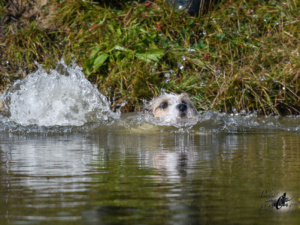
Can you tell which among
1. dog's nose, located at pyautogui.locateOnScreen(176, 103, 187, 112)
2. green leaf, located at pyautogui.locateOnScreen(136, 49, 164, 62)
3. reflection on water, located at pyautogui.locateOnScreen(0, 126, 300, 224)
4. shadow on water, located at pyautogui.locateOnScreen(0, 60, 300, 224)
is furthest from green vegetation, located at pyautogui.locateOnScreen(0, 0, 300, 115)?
reflection on water, located at pyautogui.locateOnScreen(0, 126, 300, 224)

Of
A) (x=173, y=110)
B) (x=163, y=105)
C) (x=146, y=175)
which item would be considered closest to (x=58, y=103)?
(x=163, y=105)

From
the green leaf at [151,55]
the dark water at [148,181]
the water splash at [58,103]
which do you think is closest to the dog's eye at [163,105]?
the water splash at [58,103]

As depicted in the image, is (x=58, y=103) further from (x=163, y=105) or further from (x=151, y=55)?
(x=151, y=55)

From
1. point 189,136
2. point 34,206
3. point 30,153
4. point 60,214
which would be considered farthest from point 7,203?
point 189,136

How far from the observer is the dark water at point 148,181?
2.12 metres

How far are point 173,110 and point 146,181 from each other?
3939mm

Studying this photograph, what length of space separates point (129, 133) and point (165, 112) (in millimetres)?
1065

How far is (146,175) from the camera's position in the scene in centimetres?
302

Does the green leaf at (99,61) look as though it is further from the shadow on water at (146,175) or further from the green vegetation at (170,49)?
the shadow on water at (146,175)

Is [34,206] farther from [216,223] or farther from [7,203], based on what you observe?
[216,223]

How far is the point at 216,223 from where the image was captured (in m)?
1.96

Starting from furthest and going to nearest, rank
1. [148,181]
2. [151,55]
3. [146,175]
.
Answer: [151,55] < [146,175] < [148,181]

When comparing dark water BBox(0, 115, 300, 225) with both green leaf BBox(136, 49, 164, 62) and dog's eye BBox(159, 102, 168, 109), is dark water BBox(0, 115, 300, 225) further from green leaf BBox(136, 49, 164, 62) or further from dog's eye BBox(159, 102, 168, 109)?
green leaf BBox(136, 49, 164, 62)

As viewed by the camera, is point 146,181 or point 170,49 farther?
point 170,49
